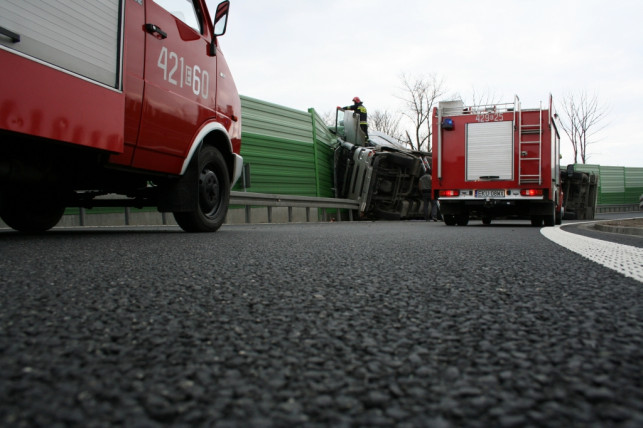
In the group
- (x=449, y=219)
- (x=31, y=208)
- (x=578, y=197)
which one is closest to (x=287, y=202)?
(x=449, y=219)

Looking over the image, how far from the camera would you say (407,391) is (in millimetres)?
992

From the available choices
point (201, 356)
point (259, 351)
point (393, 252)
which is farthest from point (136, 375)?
point (393, 252)

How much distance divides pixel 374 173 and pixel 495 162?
15.8 feet

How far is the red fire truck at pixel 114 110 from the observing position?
11.4 ft

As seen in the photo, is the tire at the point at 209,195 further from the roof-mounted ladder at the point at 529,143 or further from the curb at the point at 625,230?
the roof-mounted ladder at the point at 529,143

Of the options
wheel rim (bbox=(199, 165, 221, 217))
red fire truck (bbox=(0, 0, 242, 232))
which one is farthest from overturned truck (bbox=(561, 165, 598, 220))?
wheel rim (bbox=(199, 165, 221, 217))

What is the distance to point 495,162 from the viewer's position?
11.0m

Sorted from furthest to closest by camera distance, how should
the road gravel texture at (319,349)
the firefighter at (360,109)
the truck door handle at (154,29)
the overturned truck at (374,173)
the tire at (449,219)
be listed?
the firefighter at (360,109) < the overturned truck at (374,173) < the tire at (449,219) < the truck door handle at (154,29) < the road gravel texture at (319,349)

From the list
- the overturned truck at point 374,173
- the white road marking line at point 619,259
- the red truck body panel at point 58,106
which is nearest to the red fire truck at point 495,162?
the overturned truck at point 374,173

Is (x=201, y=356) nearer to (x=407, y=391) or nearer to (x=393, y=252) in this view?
(x=407, y=391)

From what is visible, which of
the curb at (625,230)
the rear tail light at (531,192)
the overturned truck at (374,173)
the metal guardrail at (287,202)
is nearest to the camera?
the curb at (625,230)

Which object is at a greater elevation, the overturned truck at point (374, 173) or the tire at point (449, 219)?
the overturned truck at point (374, 173)

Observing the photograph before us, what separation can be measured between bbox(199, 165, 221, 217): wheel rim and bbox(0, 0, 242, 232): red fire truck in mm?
15

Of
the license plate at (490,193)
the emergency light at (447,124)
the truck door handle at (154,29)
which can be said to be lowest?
the license plate at (490,193)
